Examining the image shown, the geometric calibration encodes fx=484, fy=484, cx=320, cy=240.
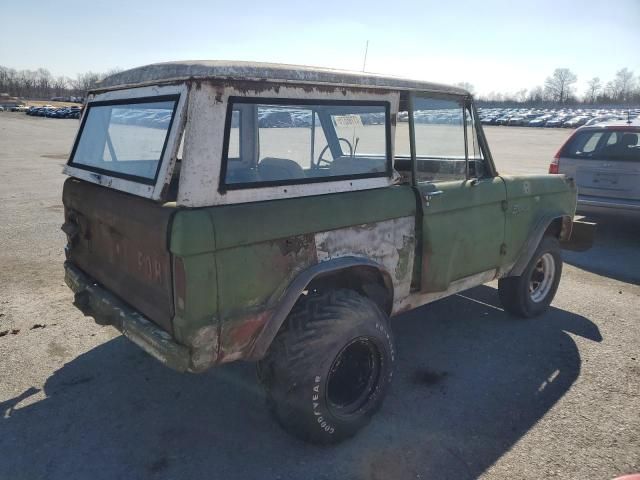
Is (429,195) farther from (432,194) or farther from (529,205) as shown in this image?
(529,205)

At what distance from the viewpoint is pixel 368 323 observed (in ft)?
8.87

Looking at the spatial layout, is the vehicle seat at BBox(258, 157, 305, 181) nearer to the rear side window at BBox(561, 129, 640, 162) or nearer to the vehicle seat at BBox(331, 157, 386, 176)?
the vehicle seat at BBox(331, 157, 386, 176)

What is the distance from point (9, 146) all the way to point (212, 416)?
21.8m

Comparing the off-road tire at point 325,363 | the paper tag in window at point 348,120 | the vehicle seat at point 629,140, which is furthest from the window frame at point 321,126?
the vehicle seat at point 629,140

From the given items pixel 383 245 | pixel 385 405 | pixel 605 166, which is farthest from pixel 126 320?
pixel 605 166

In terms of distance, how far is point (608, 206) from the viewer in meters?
6.71

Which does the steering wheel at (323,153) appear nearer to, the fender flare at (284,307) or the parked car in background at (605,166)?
the fender flare at (284,307)

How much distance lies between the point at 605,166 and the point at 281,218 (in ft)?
19.9

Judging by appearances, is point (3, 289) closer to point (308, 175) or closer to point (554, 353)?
point (308, 175)

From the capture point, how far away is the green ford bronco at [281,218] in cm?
225

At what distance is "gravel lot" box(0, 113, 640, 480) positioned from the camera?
2.55 meters

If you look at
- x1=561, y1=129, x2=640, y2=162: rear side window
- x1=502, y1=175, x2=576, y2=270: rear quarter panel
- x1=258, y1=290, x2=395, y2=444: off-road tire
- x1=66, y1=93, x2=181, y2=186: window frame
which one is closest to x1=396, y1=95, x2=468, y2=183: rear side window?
x1=502, y1=175, x2=576, y2=270: rear quarter panel

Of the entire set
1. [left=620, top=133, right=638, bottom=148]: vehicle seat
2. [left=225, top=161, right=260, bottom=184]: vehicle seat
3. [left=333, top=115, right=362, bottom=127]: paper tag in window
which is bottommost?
[left=225, top=161, right=260, bottom=184]: vehicle seat

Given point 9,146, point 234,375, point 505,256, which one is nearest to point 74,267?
point 234,375
